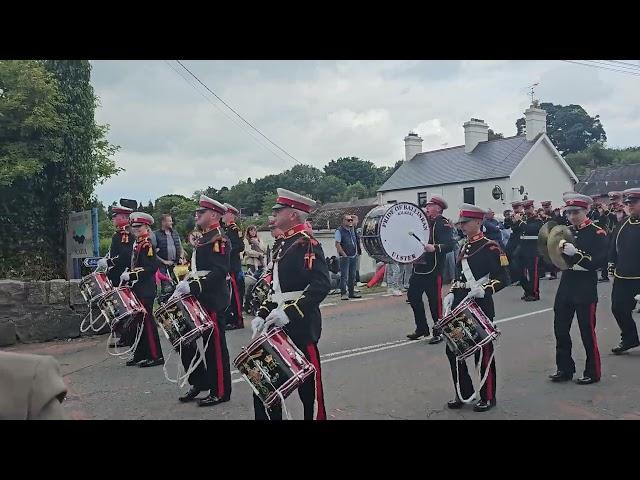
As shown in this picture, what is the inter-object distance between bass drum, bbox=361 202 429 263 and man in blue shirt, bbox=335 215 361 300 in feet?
3.49

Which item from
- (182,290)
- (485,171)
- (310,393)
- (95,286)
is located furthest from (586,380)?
(95,286)

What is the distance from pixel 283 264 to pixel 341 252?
161 inches

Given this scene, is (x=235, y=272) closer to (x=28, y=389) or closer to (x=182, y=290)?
(x=182, y=290)

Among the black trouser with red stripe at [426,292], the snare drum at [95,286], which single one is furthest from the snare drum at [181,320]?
the black trouser with red stripe at [426,292]

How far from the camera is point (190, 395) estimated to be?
461 cm

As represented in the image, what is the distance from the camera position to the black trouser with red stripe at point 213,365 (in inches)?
180

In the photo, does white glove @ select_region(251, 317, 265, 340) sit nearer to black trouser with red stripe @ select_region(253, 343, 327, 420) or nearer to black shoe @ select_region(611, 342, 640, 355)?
black trouser with red stripe @ select_region(253, 343, 327, 420)

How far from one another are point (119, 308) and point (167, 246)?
0.69m

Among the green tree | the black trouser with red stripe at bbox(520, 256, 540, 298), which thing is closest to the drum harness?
the green tree

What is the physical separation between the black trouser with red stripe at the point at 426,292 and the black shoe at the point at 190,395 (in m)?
2.71

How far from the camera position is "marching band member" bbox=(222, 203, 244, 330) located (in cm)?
585

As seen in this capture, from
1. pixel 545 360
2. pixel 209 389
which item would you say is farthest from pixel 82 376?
pixel 545 360

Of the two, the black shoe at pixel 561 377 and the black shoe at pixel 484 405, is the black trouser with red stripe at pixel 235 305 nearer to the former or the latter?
the black shoe at pixel 484 405
